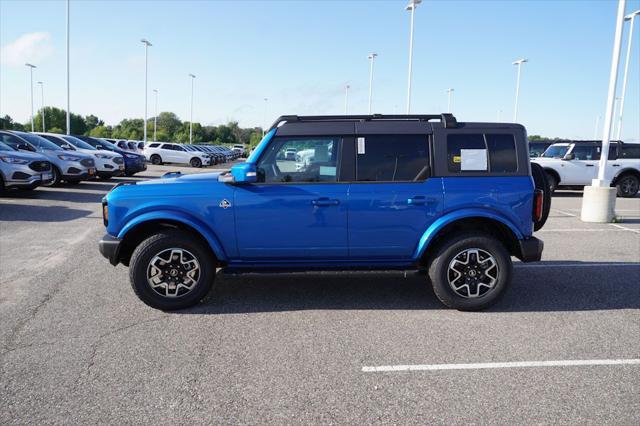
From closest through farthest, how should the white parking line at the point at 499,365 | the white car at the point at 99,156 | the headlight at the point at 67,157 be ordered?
the white parking line at the point at 499,365 < the headlight at the point at 67,157 < the white car at the point at 99,156

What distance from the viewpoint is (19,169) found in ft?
40.5

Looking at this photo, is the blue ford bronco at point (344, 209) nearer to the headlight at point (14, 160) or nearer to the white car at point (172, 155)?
the headlight at point (14, 160)

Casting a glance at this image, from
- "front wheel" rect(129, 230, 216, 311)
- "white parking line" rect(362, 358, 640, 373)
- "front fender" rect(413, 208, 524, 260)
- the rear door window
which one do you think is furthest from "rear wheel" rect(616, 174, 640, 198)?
"front wheel" rect(129, 230, 216, 311)

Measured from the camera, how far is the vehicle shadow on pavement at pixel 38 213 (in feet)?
33.1

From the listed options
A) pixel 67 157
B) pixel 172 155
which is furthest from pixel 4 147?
pixel 172 155

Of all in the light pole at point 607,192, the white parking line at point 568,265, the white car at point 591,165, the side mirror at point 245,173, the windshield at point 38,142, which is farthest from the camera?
the white car at point 591,165

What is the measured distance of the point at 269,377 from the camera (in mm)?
3494

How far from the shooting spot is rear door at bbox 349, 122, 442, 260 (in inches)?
190

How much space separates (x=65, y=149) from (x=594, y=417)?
17.5 m

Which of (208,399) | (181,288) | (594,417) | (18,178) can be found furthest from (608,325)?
(18,178)

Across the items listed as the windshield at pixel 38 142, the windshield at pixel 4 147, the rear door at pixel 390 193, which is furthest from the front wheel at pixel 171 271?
the windshield at pixel 38 142

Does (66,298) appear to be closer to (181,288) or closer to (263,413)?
(181,288)

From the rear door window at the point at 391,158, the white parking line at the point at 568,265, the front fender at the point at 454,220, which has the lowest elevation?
the white parking line at the point at 568,265

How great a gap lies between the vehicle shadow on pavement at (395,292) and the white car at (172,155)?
29251 millimetres
